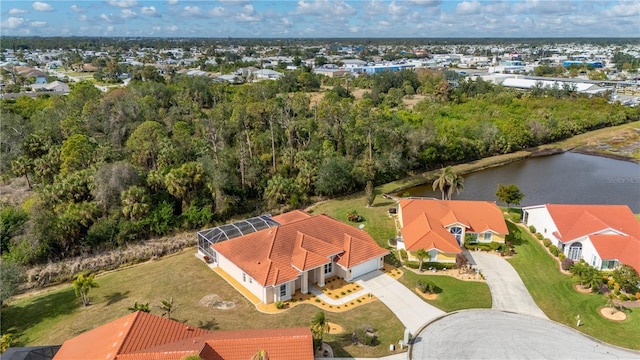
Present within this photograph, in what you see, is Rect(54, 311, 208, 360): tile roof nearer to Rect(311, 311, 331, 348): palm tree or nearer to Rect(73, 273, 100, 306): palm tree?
Rect(311, 311, 331, 348): palm tree

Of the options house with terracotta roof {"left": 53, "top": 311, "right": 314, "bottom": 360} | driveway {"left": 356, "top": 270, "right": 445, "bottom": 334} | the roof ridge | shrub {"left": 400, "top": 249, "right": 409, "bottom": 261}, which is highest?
the roof ridge

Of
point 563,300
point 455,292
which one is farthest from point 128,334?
point 563,300

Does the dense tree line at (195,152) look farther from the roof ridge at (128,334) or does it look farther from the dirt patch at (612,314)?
the dirt patch at (612,314)

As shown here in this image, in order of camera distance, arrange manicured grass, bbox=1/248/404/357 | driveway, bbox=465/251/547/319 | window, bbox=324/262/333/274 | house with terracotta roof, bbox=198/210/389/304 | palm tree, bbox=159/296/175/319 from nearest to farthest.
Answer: manicured grass, bbox=1/248/404/357 < palm tree, bbox=159/296/175/319 < driveway, bbox=465/251/547/319 < house with terracotta roof, bbox=198/210/389/304 < window, bbox=324/262/333/274

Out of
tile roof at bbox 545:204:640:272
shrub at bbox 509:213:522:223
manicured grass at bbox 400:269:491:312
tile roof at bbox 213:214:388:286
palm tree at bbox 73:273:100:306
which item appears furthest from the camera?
shrub at bbox 509:213:522:223

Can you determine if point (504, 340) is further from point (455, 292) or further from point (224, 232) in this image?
point (224, 232)

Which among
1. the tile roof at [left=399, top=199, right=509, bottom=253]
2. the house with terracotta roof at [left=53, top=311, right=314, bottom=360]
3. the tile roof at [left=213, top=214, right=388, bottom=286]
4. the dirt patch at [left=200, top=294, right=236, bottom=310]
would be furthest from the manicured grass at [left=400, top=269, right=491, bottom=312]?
the dirt patch at [left=200, top=294, right=236, bottom=310]
